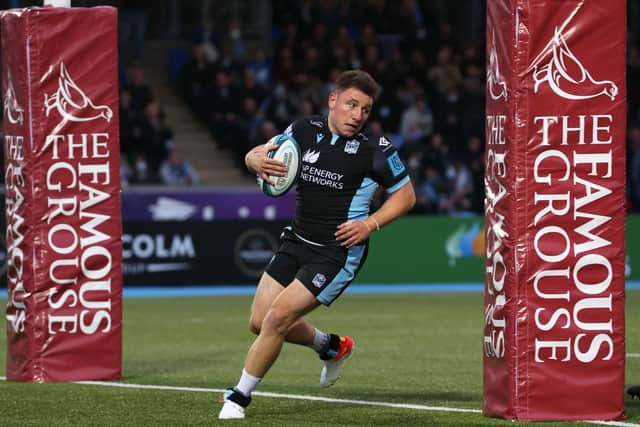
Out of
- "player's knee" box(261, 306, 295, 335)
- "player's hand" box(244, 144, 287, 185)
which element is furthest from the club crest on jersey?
"player's knee" box(261, 306, 295, 335)

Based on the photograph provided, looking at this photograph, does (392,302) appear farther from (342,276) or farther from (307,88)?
(342,276)

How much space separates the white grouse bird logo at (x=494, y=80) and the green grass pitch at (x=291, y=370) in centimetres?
176

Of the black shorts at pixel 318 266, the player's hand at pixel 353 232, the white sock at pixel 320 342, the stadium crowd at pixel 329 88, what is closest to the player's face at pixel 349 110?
the player's hand at pixel 353 232

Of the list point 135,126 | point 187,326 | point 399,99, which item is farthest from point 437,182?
point 187,326

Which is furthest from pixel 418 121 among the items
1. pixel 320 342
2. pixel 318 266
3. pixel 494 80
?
pixel 494 80

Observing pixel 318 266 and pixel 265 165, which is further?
pixel 318 266

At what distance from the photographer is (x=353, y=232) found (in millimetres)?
8758

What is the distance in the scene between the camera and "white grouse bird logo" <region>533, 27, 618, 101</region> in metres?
8.27

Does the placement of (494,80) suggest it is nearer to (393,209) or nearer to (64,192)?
(393,209)

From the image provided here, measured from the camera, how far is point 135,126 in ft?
78.9

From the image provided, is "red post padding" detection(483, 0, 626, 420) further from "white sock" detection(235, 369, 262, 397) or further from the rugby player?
"white sock" detection(235, 369, 262, 397)

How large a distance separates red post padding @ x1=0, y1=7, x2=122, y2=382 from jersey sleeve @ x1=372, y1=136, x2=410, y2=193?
265 centimetres

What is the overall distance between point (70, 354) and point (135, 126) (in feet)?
44.2

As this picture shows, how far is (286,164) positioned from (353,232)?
1.86ft
